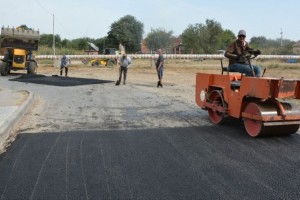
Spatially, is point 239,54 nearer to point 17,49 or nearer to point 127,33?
point 17,49

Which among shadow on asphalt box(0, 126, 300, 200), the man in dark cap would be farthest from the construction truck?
the man in dark cap

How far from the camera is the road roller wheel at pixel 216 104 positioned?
26.9 feet

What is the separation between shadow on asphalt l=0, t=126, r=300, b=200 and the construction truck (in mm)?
17729

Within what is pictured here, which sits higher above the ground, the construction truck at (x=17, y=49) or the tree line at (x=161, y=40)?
the tree line at (x=161, y=40)

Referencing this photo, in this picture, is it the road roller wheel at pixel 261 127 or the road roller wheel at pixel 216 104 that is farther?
the road roller wheel at pixel 216 104

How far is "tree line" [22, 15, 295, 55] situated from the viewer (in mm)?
58438

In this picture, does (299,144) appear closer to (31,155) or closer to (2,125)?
(31,155)

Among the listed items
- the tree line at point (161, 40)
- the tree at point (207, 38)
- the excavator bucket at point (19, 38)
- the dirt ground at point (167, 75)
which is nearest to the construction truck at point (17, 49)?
the excavator bucket at point (19, 38)

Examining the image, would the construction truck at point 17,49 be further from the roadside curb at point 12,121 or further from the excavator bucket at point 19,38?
the roadside curb at point 12,121

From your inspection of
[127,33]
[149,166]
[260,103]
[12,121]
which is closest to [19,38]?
[12,121]

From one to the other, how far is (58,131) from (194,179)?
366 centimetres

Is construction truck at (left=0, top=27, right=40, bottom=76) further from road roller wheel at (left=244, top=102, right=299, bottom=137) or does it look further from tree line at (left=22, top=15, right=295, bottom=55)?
tree line at (left=22, top=15, right=295, bottom=55)

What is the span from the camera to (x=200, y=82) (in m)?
9.09

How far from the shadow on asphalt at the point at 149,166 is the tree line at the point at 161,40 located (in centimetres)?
4509
